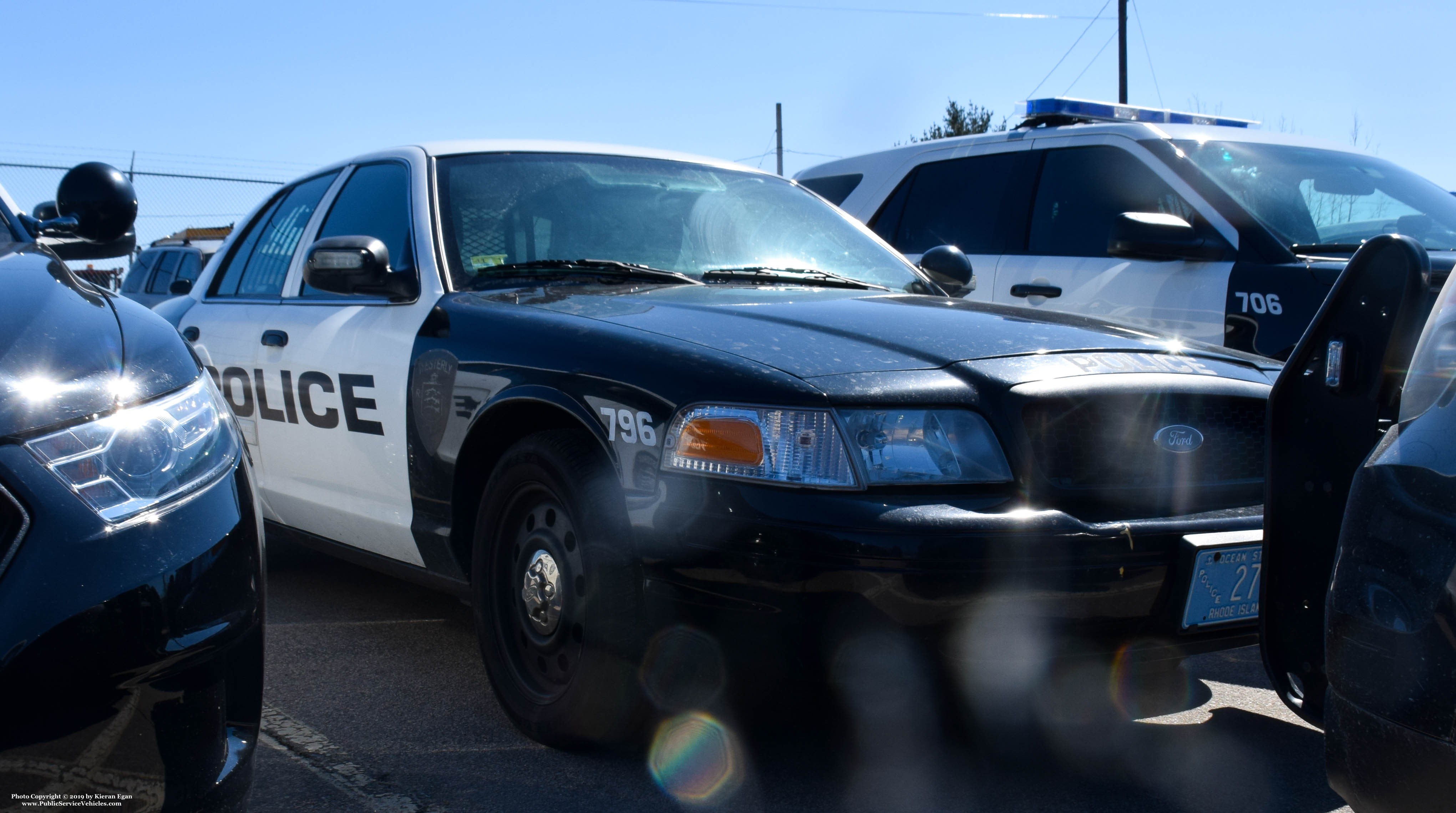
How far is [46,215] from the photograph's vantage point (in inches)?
147

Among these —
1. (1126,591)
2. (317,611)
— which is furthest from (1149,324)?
(317,611)

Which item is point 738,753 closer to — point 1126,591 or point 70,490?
point 1126,591

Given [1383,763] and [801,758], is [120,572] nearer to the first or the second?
[801,758]

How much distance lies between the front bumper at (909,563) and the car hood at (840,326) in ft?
1.11

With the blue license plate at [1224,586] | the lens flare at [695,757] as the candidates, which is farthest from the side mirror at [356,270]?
the blue license plate at [1224,586]

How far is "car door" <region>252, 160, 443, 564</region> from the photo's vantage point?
3.55m

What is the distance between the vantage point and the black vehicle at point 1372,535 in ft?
5.31

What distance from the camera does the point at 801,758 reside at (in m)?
2.94

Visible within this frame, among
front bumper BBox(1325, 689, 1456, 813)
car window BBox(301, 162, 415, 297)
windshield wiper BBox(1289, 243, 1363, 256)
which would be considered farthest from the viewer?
windshield wiper BBox(1289, 243, 1363, 256)

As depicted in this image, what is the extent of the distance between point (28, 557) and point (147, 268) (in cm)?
1486

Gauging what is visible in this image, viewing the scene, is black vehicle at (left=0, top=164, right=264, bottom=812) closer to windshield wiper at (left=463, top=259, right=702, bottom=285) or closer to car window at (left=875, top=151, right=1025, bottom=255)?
windshield wiper at (left=463, top=259, right=702, bottom=285)

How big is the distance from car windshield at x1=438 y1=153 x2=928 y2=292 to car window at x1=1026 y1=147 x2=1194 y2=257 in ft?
5.60

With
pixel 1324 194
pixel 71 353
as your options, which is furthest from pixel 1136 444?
pixel 1324 194

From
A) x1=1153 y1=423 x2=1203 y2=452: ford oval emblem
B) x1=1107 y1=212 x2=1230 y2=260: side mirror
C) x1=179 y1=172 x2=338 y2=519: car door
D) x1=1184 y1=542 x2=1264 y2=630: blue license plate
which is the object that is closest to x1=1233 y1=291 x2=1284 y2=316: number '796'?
x1=1107 y1=212 x2=1230 y2=260: side mirror
